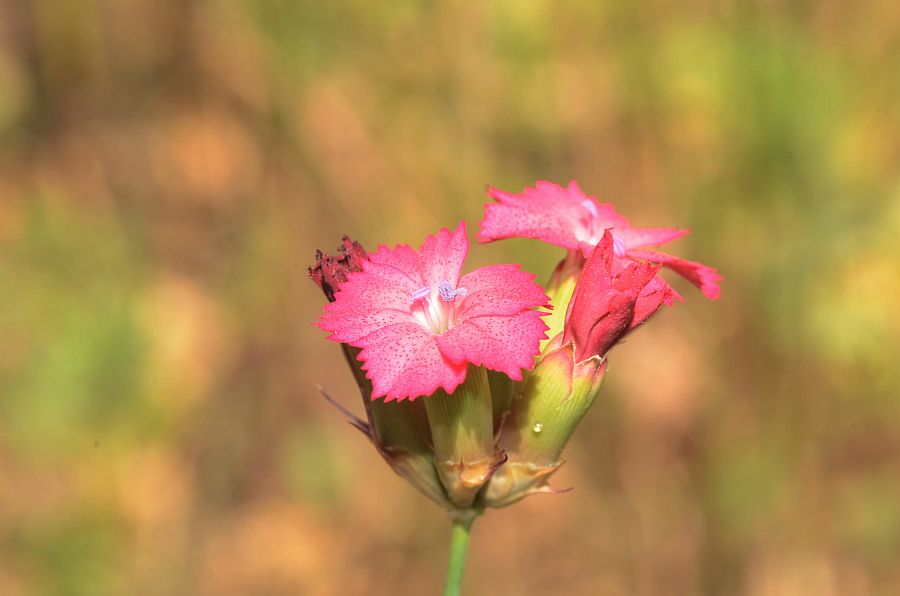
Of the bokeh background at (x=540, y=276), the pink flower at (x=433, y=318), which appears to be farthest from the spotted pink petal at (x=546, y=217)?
the bokeh background at (x=540, y=276)

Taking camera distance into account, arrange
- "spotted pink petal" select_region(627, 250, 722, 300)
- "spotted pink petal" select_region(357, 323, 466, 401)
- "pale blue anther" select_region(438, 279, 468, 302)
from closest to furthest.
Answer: "spotted pink petal" select_region(357, 323, 466, 401) → "pale blue anther" select_region(438, 279, 468, 302) → "spotted pink petal" select_region(627, 250, 722, 300)

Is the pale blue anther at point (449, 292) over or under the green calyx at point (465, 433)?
over

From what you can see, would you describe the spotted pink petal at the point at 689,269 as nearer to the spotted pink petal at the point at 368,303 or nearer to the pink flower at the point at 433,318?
the pink flower at the point at 433,318

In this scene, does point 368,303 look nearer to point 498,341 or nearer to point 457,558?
point 498,341

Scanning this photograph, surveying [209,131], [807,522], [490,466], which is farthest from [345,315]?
[209,131]

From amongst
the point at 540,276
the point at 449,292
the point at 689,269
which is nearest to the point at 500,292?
the point at 449,292

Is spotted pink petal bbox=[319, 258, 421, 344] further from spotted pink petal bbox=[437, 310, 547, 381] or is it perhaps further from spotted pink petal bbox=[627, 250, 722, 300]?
spotted pink petal bbox=[627, 250, 722, 300]

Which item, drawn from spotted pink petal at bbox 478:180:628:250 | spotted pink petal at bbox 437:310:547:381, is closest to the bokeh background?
spotted pink petal at bbox 478:180:628:250
